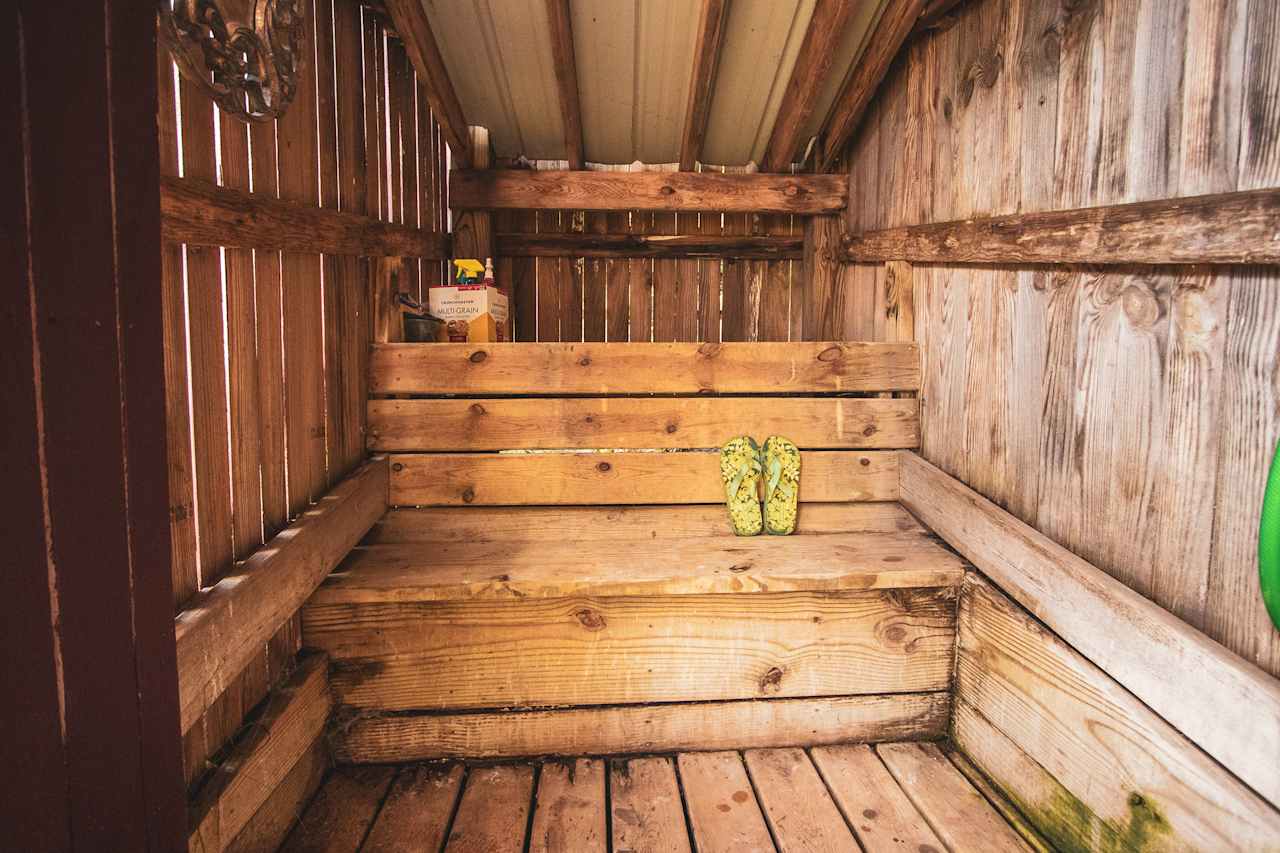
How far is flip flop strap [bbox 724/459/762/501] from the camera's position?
90.7 inches

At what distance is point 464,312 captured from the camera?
277 centimetres

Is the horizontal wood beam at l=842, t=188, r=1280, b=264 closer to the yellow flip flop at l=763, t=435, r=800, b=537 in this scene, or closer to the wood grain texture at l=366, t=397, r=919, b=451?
the wood grain texture at l=366, t=397, r=919, b=451

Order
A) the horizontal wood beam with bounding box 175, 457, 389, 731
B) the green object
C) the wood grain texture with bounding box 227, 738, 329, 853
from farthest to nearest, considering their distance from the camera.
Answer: the wood grain texture with bounding box 227, 738, 329, 853 → the horizontal wood beam with bounding box 175, 457, 389, 731 → the green object

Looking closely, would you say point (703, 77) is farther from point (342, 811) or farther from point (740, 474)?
point (342, 811)

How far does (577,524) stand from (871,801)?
3.32 feet

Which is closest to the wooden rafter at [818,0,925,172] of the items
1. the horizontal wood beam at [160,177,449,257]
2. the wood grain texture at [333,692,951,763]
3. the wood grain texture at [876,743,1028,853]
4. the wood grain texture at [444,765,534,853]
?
the horizontal wood beam at [160,177,449,257]

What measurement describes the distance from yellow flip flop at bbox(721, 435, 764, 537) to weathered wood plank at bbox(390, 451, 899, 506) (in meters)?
0.13

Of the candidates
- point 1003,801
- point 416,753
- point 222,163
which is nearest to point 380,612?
point 416,753

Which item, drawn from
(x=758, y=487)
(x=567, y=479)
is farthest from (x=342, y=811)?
(x=758, y=487)

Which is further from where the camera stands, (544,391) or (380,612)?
(544,391)

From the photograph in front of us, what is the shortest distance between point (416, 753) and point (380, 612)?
370 mm

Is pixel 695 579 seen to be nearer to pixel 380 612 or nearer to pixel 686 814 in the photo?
pixel 686 814

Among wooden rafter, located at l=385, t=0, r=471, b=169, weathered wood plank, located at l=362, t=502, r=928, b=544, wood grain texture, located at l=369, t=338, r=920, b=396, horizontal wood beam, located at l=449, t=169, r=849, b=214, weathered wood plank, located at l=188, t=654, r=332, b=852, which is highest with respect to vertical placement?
wooden rafter, located at l=385, t=0, r=471, b=169

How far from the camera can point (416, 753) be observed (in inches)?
80.6
